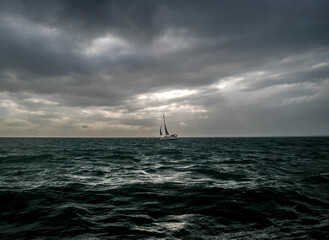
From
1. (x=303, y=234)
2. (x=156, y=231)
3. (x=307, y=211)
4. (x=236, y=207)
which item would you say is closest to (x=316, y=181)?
(x=307, y=211)

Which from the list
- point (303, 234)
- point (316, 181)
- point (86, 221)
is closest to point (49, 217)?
point (86, 221)

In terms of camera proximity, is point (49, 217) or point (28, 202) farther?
point (28, 202)

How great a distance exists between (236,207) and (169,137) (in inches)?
5632

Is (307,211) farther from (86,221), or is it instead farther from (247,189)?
(86,221)

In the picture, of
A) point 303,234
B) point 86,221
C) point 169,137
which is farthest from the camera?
point 169,137

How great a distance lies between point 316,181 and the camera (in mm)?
12781

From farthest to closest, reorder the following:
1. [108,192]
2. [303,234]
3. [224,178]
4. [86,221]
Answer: [224,178] < [108,192] < [86,221] < [303,234]

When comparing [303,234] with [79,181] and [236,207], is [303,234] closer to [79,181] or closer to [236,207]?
[236,207]

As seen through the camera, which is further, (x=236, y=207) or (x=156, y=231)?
(x=236, y=207)

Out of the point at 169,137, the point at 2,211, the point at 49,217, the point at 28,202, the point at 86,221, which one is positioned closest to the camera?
the point at 86,221

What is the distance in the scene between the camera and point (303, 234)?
18.8 feet

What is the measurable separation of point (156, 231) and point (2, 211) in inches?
256

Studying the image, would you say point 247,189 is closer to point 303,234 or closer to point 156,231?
point 303,234

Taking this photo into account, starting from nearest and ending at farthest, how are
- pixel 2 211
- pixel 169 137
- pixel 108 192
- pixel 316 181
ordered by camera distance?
pixel 2 211
pixel 108 192
pixel 316 181
pixel 169 137
